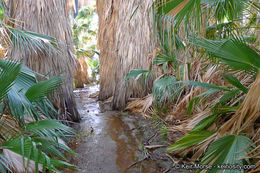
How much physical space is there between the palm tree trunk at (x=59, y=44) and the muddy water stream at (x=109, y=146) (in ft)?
1.66

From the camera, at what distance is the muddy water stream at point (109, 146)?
155cm

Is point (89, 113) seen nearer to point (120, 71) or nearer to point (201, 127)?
point (120, 71)

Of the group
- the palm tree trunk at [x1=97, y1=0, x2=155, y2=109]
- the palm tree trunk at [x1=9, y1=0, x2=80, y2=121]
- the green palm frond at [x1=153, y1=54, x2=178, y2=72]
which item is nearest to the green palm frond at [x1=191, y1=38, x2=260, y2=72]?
the green palm frond at [x1=153, y1=54, x2=178, y2=72]

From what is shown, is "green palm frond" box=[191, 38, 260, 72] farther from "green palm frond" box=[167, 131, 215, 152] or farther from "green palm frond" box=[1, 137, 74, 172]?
"green palm frond" box=[1, 137, 74, 172]

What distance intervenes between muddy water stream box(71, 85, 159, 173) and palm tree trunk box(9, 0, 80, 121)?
506 millimetres

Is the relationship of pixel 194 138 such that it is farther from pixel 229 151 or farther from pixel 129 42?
pixel 129 42

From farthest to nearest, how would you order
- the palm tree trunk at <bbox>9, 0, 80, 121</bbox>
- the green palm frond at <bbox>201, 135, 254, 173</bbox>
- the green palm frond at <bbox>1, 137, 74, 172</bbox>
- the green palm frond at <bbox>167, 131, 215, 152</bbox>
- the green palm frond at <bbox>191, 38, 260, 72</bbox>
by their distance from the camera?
the palm tree trunk at <bbox>9, 0, 80, 121</bbox> < the green palm frond at <bbox>167, 131, 215, 152</bbox> < the green palm frond at <bbox>191, 38, 260, 72</bbox> < the green palm frond at <bbox>201, 135, 254, 173</bbox> < the green palm frond at <bbox>1, 137, 74, 172</bbox>

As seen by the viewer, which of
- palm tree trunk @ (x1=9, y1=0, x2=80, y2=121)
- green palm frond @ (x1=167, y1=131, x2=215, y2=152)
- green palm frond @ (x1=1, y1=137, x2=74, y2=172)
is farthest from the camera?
palm tree trunk @ (x1=9, y1=0, x2=80, y2=121)

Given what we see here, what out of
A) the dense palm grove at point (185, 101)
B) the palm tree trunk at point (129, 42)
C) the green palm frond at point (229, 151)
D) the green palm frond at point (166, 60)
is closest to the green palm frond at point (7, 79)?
the dense palm grove at point (185, 101)

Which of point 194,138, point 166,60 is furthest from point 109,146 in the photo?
point 166,60

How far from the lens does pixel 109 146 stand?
6.62ft

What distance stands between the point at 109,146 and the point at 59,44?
158 cm

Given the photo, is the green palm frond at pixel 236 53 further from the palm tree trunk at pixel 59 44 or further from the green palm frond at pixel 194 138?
the palm tree trunk at pixel 59 44

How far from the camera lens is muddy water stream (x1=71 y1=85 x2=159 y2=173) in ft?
5.09
